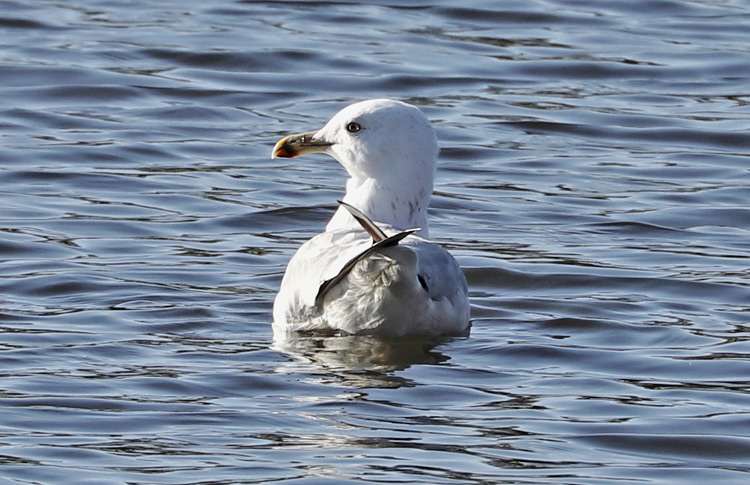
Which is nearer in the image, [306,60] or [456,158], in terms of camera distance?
[456,158]

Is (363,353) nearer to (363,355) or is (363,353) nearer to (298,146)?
(363,355)

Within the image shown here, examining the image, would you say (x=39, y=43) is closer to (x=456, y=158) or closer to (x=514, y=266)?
(x=456, y=158)

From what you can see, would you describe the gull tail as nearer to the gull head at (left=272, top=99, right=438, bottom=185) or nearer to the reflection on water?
the reflection on water

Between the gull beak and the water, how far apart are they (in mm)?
783

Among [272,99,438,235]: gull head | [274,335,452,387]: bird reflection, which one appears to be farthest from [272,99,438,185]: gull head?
[274,335,452,387]: bird reflection

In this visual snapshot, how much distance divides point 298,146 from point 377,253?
1813 mm

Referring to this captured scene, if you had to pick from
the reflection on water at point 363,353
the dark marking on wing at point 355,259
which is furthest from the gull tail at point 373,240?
the reflection on water at point 363,353

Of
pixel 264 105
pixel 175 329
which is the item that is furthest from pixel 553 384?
pixel 264 105

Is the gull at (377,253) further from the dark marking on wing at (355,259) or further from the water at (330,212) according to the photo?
the water at (330,212)

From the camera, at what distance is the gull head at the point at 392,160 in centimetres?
877

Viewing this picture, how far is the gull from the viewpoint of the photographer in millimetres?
7754

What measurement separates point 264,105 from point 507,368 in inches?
278

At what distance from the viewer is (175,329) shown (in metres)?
8.50

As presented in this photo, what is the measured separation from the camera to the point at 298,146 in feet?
30.2
